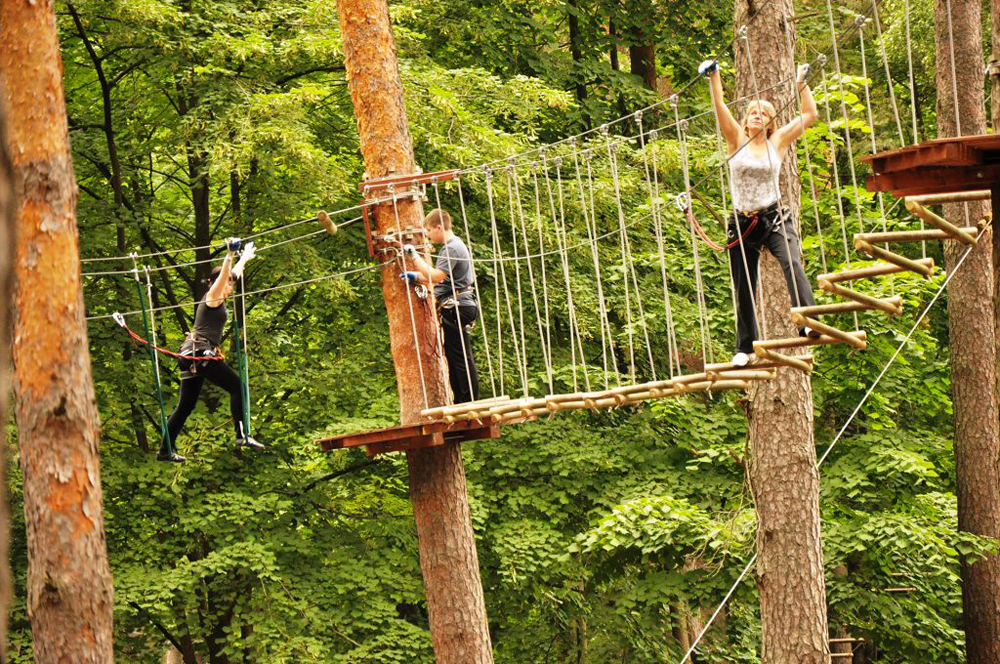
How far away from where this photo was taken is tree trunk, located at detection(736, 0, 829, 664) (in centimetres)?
671

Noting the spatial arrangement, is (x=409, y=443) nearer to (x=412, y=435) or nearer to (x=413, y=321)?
(x=412, y=435)

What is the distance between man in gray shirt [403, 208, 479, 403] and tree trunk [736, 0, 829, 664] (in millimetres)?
1691

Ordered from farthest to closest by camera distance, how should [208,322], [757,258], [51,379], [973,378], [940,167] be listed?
[973,378] → [208,322] → [757,258] → [51,379] → [940,167]

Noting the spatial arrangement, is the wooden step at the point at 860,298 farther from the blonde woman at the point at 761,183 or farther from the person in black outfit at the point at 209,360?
the person in black outfit at the point at 209,360

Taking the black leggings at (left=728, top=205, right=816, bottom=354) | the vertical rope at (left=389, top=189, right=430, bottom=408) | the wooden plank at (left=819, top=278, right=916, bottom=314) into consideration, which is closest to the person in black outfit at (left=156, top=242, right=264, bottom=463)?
the vertical rope at (left=389, top=189, right=430, bottom=408)

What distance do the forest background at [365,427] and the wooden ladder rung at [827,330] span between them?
4.11 metres

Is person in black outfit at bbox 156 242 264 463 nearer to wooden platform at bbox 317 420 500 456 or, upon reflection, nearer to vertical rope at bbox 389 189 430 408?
wooden platform at bbox 317 420 500 456

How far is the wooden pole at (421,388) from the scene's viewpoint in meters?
6.41

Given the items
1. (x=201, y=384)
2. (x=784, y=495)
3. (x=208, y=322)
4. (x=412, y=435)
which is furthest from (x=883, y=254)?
(x=201, y=384)

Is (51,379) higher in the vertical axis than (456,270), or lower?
lower

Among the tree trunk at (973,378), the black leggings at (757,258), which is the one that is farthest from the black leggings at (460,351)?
the tree trunk at (973,378)

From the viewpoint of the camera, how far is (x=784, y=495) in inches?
271

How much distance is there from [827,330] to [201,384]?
141 inches

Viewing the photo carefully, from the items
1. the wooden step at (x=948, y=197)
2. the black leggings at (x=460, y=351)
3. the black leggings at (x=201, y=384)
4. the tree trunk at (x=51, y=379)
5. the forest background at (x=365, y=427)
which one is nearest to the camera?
the wooden step at (x=948, y=197)
